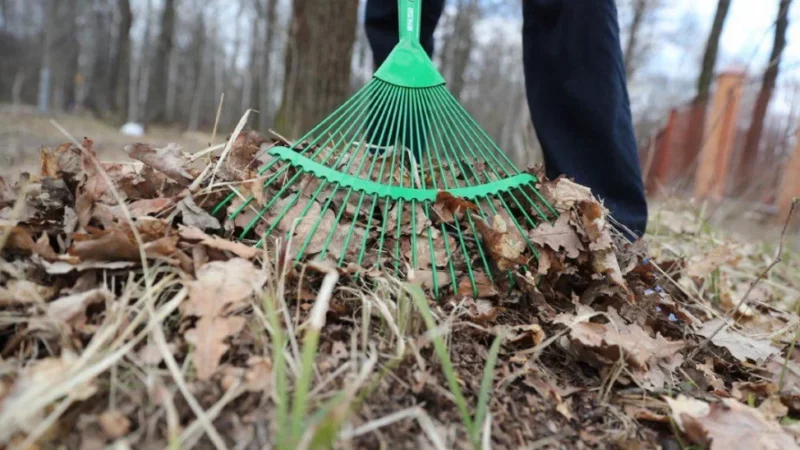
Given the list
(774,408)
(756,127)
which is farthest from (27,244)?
(756,127)

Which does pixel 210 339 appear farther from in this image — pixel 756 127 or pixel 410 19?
pixel 756 127

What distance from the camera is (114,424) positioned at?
69 centimetres

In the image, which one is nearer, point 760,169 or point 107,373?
point 107,373

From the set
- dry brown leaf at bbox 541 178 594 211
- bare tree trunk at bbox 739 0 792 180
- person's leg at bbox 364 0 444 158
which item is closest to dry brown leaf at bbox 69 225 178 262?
dry brown leaf at bbox 541 178 594 211

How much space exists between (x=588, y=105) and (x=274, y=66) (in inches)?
1047

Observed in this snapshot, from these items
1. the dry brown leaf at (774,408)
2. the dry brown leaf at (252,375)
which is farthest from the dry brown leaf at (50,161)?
the dry brown leaf at (774,408)

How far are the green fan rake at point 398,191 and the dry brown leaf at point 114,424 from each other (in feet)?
1.55

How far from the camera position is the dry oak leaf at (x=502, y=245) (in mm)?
1232

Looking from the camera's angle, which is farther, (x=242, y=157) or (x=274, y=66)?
(x=274, y=66)

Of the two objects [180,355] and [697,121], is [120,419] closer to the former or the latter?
[180,355]

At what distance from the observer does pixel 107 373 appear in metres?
0.79

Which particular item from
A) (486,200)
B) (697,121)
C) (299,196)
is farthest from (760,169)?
(299,196)

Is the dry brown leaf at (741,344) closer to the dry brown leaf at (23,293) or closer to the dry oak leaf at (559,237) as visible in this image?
the dry oak leaf at (559,237)

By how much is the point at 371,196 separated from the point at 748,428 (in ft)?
2.99
